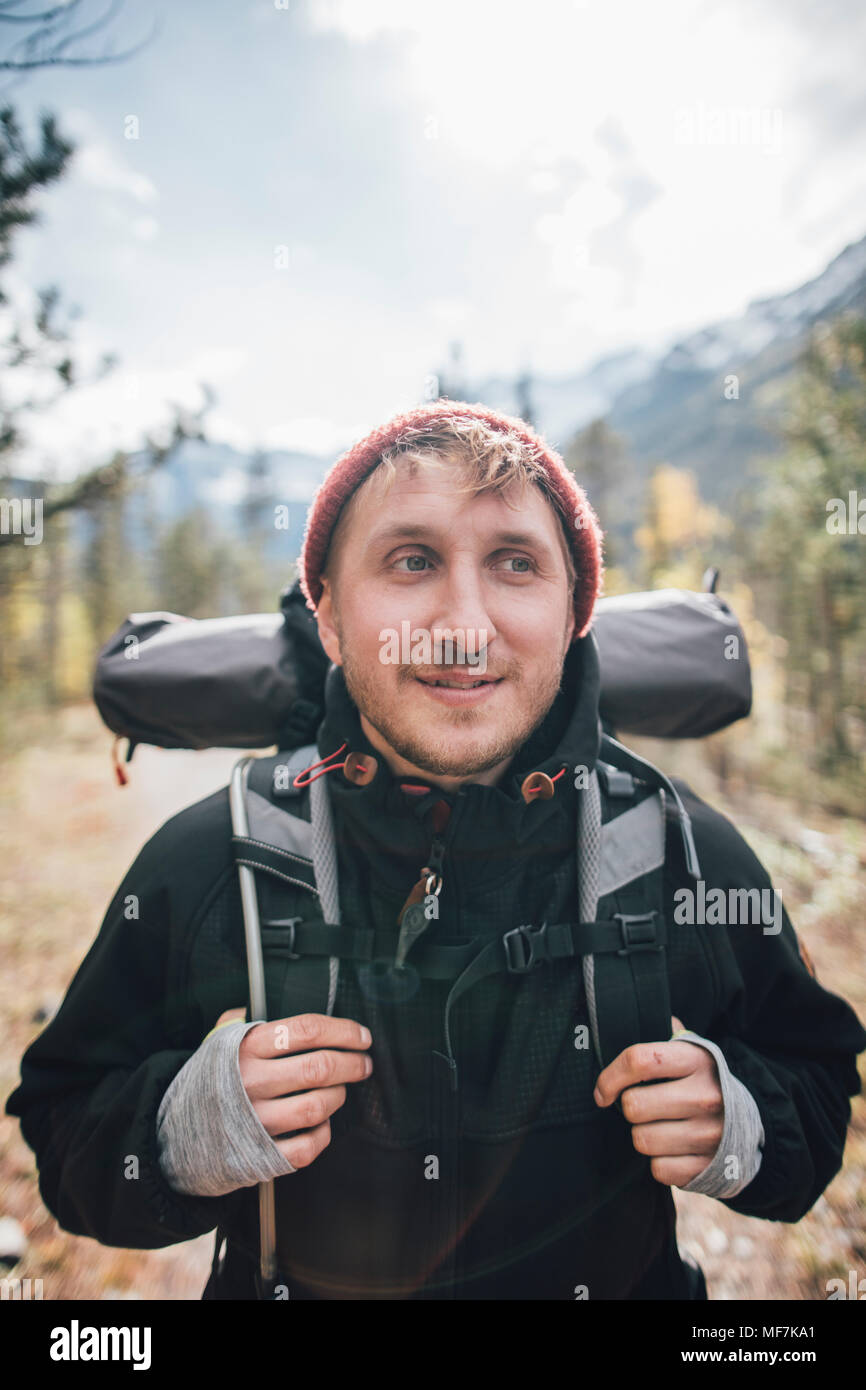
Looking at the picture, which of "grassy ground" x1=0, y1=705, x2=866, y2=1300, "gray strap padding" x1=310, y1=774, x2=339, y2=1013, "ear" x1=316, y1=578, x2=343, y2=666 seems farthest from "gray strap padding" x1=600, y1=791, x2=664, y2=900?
"grassy ground" x1=0, y1=705, x2=866, y2=1300

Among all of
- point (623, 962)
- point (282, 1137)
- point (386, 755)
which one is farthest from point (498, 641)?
point (282, 1137)

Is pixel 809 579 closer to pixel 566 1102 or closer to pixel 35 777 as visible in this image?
pixel 566 1102

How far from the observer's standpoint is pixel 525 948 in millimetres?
1775

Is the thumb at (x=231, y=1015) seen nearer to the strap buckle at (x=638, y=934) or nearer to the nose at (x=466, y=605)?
the strap buckle at (x=638, y=934)

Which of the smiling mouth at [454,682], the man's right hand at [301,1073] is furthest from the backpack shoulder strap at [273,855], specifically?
the smiling mouth at [454,682]

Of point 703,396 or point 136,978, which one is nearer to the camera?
point 136,978

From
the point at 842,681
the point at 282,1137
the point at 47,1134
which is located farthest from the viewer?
the point at 842,681

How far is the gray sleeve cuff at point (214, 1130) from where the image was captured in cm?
157

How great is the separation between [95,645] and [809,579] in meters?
30.7

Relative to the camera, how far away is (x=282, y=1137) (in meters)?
1.64

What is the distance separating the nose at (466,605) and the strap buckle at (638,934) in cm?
91

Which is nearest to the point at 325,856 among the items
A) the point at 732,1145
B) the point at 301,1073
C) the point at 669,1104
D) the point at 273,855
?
the point at 273,855

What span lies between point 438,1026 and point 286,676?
1.32 m

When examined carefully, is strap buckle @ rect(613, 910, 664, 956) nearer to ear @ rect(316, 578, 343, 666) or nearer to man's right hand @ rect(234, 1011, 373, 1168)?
man's right hand @ rect(234, 1011, 373, 1168)
